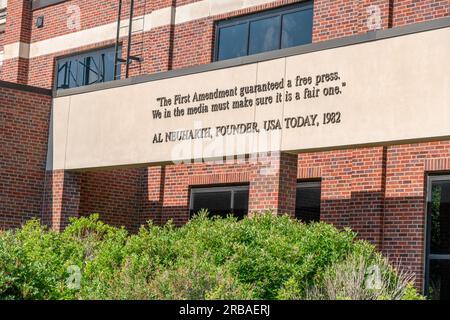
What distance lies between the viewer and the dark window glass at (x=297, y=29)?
21.8 metres

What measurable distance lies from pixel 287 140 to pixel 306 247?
10.4ft

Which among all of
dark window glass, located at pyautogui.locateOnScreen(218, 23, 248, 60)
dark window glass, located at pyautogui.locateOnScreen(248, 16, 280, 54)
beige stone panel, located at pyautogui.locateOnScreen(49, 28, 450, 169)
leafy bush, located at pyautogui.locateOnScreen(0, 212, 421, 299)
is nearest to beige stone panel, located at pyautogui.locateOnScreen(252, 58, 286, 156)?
beige stone panel, located at pyautogui.locateOnScreen(49, 28, 450, 169)

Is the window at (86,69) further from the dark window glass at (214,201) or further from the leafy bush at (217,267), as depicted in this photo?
the leafy bush at (217,267)

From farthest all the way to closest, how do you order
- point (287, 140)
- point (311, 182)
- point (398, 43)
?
point (311, 182) < point (287, 140) < point (398, 43)

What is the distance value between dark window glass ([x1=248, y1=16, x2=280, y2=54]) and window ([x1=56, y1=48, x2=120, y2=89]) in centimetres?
473

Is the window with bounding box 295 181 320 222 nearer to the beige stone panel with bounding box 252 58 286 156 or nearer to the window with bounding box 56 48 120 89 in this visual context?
the beige stone panel with bounding box 252 58 286 156

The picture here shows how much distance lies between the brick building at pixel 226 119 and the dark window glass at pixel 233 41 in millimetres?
38

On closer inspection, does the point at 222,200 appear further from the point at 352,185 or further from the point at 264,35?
the point at 264,35

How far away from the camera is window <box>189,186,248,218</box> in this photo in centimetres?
2200

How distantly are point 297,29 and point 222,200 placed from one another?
446 centimetres

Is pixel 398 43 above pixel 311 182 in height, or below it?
above

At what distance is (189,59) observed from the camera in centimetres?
2422
